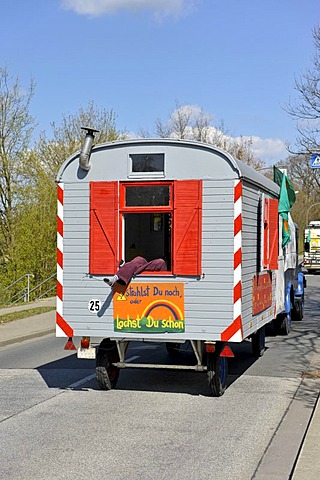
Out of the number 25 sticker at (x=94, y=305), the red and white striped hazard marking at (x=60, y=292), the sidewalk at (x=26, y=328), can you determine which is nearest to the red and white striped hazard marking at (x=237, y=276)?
the number 25 sticker at (x=94, y=305)

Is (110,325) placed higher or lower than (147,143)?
lower

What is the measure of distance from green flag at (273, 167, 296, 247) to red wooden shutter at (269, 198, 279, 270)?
0.68 metres

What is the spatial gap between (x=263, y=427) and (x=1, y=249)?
25.8 metres

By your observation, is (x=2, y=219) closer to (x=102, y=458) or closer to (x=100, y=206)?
(x=100, y=206)

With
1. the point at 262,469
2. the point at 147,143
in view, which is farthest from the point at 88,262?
the point at 262,469

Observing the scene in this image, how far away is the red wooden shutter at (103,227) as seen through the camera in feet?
30.8

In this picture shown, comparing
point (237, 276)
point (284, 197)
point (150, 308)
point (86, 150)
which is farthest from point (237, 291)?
point (284, 197)

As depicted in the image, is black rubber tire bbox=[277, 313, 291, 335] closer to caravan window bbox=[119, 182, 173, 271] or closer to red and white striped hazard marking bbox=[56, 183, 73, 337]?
caravan window bbox=[119, 182, 173, 271]

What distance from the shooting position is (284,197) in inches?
516

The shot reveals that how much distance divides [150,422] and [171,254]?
2321mm

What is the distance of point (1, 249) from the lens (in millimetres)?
32469

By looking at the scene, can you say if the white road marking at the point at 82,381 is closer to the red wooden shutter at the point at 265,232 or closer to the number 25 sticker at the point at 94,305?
the number 25 sticker at the point at 94,305

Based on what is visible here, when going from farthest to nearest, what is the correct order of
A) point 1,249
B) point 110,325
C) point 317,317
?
point 1,249, point 317,317, point 110,325

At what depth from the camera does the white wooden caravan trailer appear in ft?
29.7
